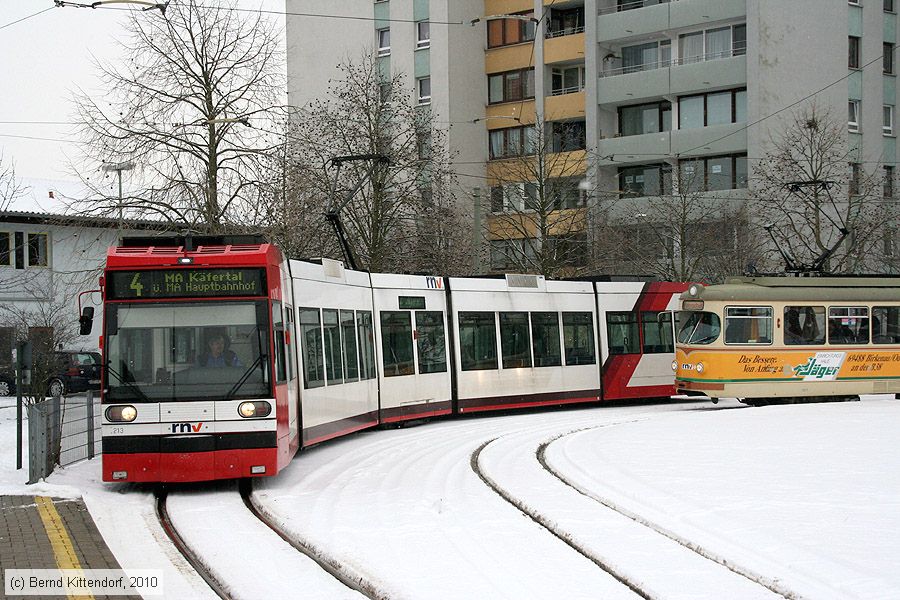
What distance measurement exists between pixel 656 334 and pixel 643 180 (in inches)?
906

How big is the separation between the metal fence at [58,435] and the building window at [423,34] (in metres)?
37.8

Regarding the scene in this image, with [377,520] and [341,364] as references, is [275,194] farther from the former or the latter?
[377,520]

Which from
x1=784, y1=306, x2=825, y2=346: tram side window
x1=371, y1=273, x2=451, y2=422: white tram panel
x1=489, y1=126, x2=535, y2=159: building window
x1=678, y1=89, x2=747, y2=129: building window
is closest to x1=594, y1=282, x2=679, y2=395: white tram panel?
x1=784, y1=306, x2=825, y2=346: tram side window

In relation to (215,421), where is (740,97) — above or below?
above

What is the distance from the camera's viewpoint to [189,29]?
28.2 metres

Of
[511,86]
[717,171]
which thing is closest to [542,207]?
[717,171]

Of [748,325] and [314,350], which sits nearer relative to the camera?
[314,350]

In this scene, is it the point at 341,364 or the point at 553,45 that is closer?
the point at 341,364

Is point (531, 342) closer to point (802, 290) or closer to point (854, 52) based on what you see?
point (802, 290)

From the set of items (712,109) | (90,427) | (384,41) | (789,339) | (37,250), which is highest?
(384,41)

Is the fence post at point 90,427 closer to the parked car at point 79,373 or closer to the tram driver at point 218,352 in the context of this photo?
the tram driver at point 218,352

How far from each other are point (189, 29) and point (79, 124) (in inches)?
141

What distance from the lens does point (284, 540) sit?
1005cm

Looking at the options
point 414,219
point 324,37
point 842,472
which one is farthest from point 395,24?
point 842,472
